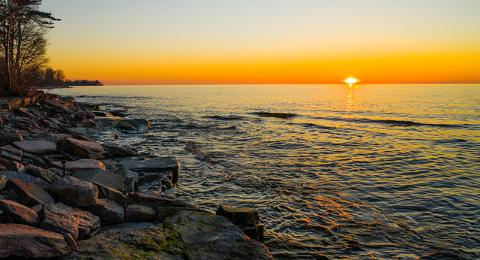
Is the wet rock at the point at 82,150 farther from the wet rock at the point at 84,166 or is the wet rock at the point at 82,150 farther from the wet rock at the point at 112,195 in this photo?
the wet rock at the point at 112,195

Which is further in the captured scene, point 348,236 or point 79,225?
point 348,236

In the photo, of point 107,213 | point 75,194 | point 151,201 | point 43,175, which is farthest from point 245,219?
point 43,175

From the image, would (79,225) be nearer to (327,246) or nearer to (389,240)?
(327,246)

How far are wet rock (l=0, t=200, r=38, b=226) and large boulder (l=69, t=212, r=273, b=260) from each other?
935 millimetres

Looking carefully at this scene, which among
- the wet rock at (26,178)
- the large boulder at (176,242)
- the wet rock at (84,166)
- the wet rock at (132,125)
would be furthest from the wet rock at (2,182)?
the wet rock at (132,125)

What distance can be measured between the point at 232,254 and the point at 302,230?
11.8 feet

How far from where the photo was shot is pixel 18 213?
19.3 feet

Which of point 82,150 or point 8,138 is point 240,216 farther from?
point 8,138

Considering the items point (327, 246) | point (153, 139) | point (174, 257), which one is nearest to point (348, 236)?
point (327, 246)

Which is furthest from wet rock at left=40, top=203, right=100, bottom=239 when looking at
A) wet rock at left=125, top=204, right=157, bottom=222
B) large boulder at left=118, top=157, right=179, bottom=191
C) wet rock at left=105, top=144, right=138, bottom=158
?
wet rock at left=105, top=144, right=138, bottom=158

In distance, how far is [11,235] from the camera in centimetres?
516

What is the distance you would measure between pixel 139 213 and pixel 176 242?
1448mm

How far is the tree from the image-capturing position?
3247cm

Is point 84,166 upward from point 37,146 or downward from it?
downward
